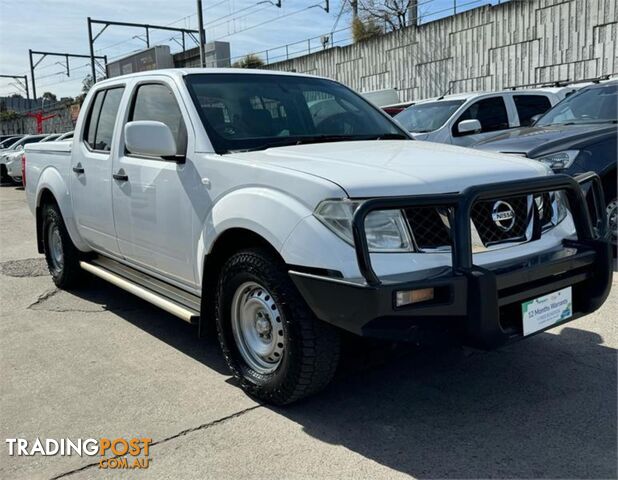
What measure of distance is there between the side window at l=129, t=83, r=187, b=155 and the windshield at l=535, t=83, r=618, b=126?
4818 millimetres

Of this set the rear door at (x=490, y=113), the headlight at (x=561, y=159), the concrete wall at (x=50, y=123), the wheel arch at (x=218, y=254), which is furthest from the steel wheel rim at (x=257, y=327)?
the concrete wall at (x=50, y=123)

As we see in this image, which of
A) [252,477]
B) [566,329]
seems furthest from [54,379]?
[566,329]

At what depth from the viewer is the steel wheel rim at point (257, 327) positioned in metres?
3.25

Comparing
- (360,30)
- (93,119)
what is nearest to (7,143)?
(360,30)

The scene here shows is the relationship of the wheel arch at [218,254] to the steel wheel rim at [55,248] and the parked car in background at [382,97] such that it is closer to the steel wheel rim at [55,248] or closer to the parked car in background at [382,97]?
the steel wheel rim at [55,248]

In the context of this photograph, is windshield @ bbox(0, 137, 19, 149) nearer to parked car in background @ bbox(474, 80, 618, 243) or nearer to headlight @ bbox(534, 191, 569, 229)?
parked car in background @ bbox(474, 80, 618, 243)

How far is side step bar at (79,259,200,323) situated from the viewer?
3.80m

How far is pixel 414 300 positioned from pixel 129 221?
2.52 m

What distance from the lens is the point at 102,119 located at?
5.13 meters

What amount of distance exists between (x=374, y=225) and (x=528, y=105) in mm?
8730

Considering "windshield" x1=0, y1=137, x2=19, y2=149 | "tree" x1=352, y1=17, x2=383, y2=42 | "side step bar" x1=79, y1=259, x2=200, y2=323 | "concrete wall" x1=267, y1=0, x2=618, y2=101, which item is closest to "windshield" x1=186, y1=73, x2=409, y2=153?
"side step bar" x1=79, y1=259, x2=200, y2=323

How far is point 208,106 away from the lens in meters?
3.93

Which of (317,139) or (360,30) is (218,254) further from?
(360,30)

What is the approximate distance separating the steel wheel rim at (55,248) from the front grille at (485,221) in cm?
424
